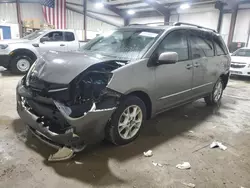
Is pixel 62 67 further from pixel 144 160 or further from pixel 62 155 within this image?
pixel 144 160

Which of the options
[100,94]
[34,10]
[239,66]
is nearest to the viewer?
[100,94]

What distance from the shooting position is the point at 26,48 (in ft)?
23.2

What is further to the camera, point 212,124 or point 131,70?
point 212,124

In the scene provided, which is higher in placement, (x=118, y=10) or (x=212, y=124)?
(x=118, y=10)

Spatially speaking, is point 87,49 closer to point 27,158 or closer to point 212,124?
point 27,158

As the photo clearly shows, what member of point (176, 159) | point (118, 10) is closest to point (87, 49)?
point (176, 159)

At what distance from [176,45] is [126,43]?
0.75 m

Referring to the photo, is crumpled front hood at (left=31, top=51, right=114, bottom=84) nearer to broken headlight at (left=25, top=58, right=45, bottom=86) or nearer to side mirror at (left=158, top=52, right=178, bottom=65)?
broken headlight at (left=25, top=58, right=45, bottom=86)

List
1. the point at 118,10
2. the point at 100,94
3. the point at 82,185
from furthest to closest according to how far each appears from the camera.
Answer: the point at 118,10, the point at 100,94, the point at 82,185

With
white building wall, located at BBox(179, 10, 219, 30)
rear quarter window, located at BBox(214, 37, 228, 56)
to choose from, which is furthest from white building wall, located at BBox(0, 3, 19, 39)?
rear quarter window, located at BBox(214, 37, 228, 56)

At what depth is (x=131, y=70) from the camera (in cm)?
246

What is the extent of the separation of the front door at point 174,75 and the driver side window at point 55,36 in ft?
19.0

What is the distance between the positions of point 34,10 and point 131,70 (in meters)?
13.0

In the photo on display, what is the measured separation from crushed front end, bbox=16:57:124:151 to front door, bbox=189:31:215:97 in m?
1.71
